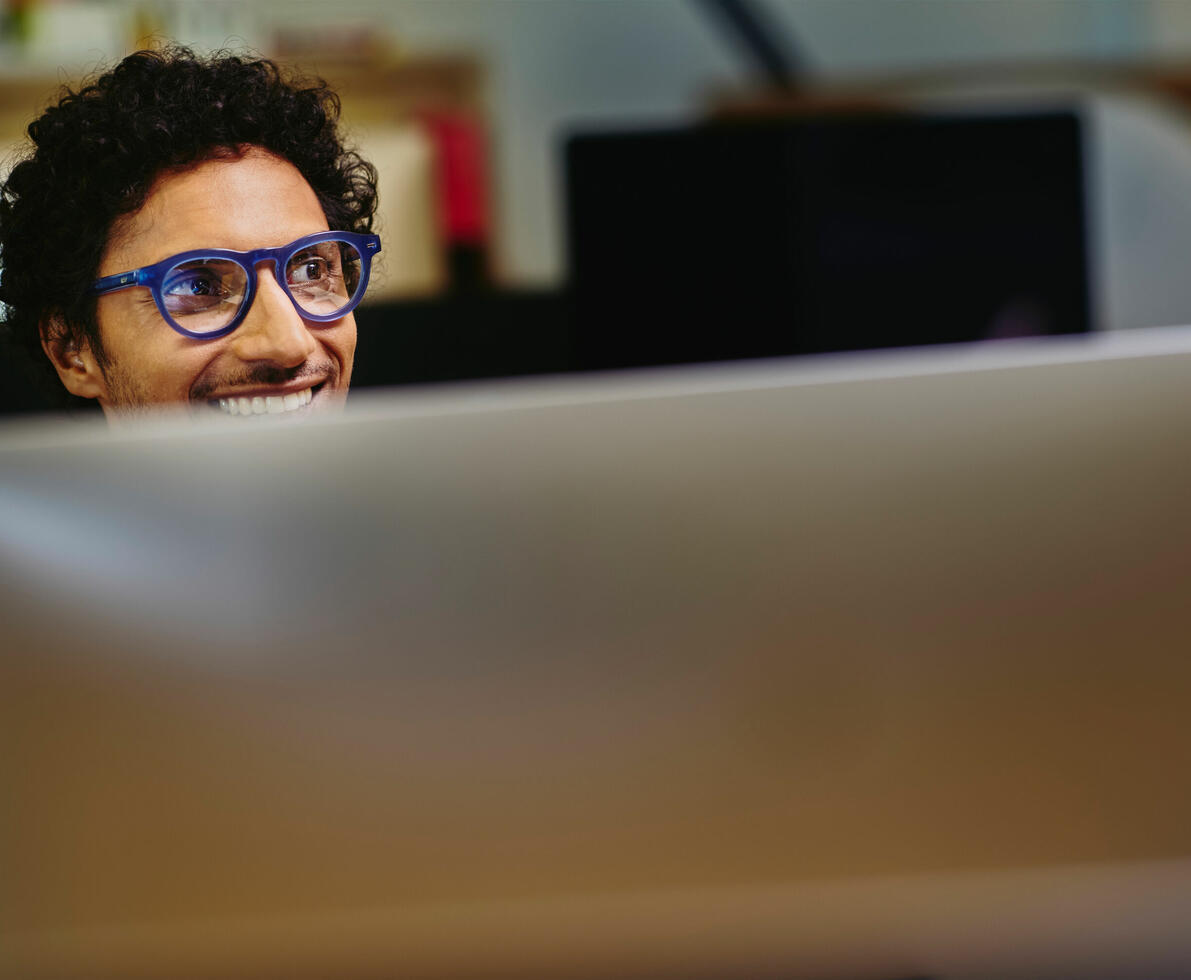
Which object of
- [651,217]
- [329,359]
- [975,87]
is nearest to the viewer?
[329,359]

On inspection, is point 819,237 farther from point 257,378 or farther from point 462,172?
point 462,172

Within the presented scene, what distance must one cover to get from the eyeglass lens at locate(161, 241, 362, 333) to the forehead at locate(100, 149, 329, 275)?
0.01 meters

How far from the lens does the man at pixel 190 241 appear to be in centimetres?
48

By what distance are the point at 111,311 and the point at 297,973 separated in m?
0.35

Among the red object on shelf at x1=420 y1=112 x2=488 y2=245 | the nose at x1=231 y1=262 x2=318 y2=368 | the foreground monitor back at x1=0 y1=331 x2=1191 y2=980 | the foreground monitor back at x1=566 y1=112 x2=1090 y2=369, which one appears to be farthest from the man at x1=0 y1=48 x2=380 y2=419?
the red object on shelf at x1=420 y1=112 x2=488 y2=245

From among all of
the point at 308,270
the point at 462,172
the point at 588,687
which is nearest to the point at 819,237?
the point at 308,270

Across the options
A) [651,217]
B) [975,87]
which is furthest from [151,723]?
[975,87]

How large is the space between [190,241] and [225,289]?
0.10 ft

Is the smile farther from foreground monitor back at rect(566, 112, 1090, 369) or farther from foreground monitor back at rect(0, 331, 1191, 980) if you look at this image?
foreground monitor back at rect(566, 112, 1090, 369)

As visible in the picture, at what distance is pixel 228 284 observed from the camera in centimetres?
49

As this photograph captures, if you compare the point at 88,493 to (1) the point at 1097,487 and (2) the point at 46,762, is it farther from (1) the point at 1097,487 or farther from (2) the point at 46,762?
(1) the point at 1097,487

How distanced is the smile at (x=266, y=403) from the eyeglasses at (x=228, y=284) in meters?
0.03

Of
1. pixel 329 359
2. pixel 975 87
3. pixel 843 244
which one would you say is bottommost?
pixel 329 359

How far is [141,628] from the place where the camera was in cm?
23
